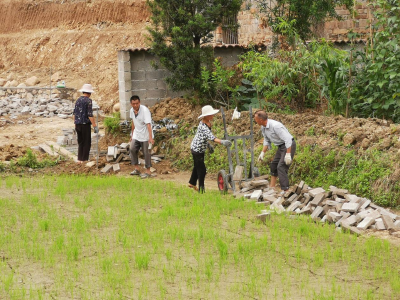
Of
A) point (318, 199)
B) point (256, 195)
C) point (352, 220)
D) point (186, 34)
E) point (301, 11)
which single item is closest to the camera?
point (352, 220)

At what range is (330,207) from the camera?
8977 millimetres

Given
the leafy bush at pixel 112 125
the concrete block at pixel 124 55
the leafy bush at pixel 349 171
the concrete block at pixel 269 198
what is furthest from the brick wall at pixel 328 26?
the concrete block at pixel 269 198

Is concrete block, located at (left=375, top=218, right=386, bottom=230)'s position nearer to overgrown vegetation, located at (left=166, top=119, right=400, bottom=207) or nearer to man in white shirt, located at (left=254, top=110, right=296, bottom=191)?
overgrown vegetation, located at (left=166, top=119, right=400, bottom=207)

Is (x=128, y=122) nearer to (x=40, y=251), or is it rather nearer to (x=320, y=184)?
(x=320, y=184)

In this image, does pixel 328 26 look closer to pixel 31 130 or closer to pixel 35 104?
pixel 31 130

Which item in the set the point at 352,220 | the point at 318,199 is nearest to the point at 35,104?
the point at 318,199

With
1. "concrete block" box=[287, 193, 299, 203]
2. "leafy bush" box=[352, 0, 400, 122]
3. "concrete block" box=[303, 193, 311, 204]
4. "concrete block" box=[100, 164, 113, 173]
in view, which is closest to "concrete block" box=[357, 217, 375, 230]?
"concrete block" box=[303, 193, 311, 204]

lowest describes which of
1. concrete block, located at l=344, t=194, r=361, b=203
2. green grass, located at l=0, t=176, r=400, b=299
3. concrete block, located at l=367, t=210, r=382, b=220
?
green grass, located at l=0, t=176, r=400, b=299

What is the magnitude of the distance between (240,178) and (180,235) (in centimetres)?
288

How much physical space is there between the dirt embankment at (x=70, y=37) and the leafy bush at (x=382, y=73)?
49.6 ft

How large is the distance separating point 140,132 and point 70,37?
22.1m

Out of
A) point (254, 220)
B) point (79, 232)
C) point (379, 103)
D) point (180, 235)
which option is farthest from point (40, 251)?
point (379, 103)

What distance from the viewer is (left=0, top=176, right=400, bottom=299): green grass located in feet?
20.4

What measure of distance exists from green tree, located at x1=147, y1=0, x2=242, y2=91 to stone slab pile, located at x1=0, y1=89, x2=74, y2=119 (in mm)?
7704
